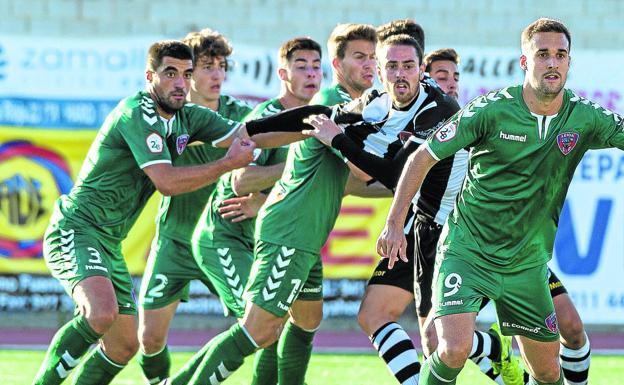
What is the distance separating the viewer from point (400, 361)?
6906 mm

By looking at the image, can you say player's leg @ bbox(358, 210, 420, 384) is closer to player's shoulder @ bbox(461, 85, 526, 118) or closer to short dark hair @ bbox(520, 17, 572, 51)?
player's shoulder @ bbox(461, 85, 526, 118)

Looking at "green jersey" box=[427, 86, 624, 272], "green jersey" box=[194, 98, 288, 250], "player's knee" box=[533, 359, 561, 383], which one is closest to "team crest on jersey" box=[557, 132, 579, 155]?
"green jersey" box=[427, 86, 624, 272]

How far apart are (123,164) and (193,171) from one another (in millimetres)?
435

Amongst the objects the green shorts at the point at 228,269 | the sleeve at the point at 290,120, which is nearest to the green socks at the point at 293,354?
the green shorts at the point at 228,269

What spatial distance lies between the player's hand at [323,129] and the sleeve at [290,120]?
0.07 metres

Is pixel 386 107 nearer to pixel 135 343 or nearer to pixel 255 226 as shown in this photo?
pixel 255 226

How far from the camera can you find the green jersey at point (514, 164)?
19.7 feet

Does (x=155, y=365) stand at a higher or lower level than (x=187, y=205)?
lower

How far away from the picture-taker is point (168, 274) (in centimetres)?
786

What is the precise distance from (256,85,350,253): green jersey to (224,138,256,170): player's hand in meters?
0.28

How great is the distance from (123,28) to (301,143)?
677 centimetres

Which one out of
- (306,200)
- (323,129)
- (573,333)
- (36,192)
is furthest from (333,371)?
(36,192)

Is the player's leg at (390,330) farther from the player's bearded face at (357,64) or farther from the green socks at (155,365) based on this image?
the green socks at (155,365)

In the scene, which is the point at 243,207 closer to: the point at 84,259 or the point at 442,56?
the point at 84,259
